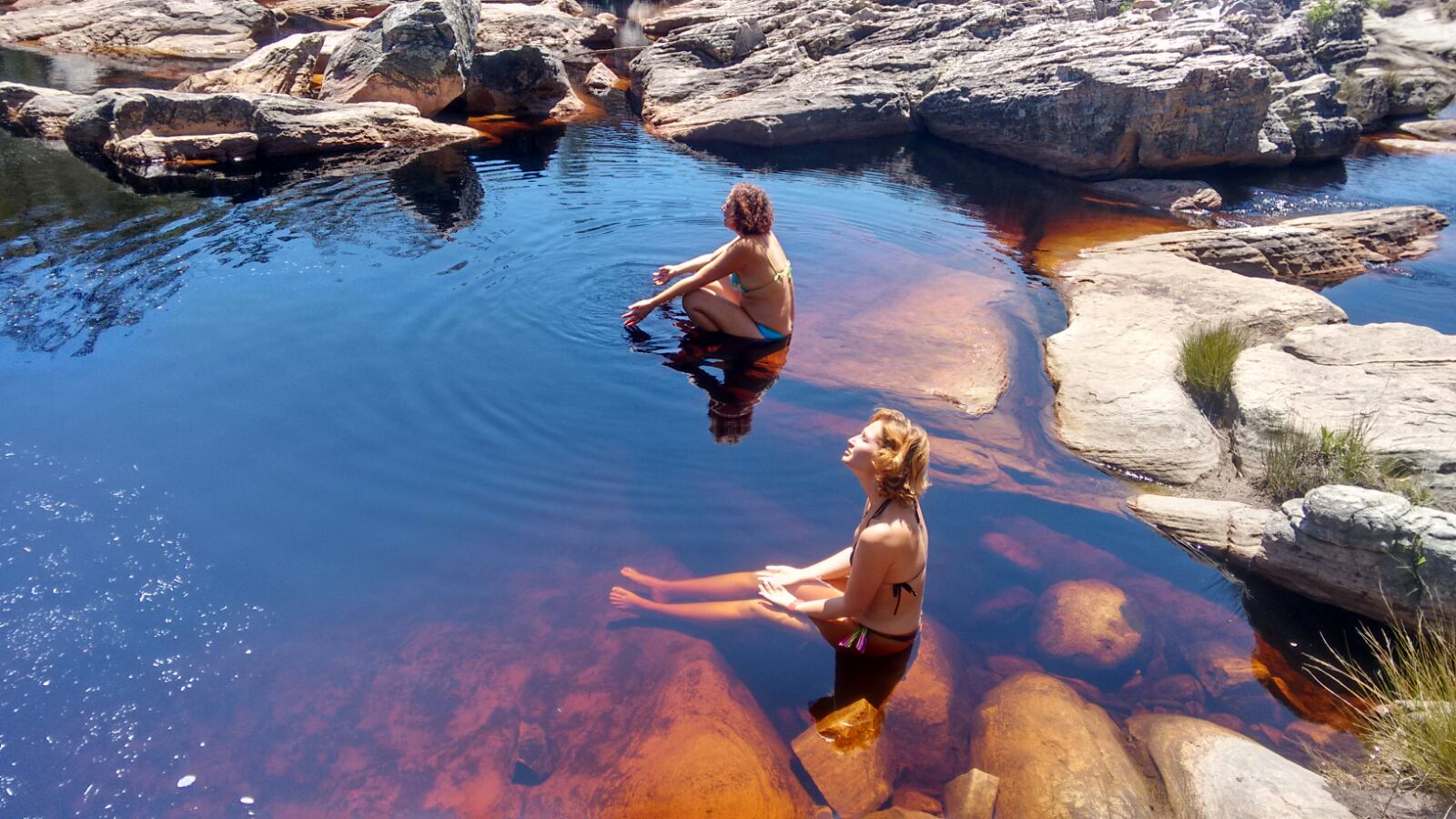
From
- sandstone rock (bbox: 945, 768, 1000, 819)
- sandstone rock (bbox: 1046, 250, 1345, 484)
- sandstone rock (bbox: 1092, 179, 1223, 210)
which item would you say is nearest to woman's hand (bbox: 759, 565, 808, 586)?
sandstone rock (bbox: 945, 768, 1000, 819)

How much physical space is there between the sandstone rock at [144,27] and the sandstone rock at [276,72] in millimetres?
5070

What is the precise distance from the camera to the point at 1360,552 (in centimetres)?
484

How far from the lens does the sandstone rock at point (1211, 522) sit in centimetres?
547

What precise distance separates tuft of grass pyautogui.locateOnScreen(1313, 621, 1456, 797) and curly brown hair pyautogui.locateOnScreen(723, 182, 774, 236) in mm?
4943

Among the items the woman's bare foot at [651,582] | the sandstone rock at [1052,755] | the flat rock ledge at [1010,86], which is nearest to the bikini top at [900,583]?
the sandstone rock at [1052,755]

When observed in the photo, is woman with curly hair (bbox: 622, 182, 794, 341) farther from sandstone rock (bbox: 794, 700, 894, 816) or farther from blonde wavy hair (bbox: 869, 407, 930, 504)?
sandstone rock (bbox: 794, 700, 894, 816)

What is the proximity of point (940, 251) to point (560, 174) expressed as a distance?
5.62 meters

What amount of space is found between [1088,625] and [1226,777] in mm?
1181

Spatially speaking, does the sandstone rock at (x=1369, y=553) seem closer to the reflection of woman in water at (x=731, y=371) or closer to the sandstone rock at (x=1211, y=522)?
the sandstone rock at (x=1211, y=522)

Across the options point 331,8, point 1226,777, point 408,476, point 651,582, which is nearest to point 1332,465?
point 1226,777

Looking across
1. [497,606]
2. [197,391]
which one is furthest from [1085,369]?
[197,391]

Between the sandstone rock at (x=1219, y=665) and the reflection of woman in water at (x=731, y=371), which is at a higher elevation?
the reflection of woman in water at (x=731, y=371)

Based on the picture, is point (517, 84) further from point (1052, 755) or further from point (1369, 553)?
point (1052, 755)

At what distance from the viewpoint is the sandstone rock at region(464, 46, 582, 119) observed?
17.3 m
